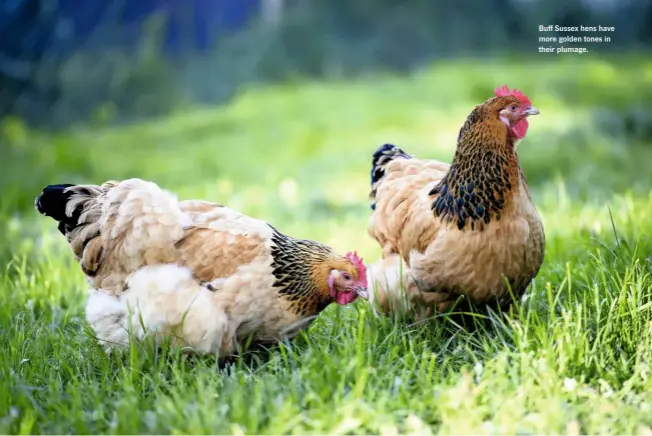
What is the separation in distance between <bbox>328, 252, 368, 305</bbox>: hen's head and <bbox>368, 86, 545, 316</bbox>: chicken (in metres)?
0.27

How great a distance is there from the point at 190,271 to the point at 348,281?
751mm

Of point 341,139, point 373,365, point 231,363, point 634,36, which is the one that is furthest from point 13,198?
point 634,36

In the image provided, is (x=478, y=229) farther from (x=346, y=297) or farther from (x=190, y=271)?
(x=190, y=271)

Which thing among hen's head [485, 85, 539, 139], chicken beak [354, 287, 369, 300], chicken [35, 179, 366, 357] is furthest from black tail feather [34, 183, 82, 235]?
hen's head [485, 85, 539, 139]

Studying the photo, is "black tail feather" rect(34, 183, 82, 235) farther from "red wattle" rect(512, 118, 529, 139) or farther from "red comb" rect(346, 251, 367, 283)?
"red wattle" rect(512, 118, 529, 139)

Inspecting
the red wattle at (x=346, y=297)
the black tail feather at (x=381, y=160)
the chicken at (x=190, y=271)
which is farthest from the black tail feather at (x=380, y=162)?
the red wattle at (x=346, y=297)

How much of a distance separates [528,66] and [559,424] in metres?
11.6

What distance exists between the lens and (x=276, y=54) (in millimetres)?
14297

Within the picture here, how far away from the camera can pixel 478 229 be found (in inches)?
152

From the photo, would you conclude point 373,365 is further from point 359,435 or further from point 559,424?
point 559,424

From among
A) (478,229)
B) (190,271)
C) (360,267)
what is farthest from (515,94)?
(190,271)

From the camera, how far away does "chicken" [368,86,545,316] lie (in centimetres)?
384

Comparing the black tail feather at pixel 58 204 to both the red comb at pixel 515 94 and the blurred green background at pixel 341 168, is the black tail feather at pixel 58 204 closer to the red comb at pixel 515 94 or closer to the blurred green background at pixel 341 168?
the blurred green background at pixel 341 168

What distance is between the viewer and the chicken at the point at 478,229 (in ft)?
12.6
